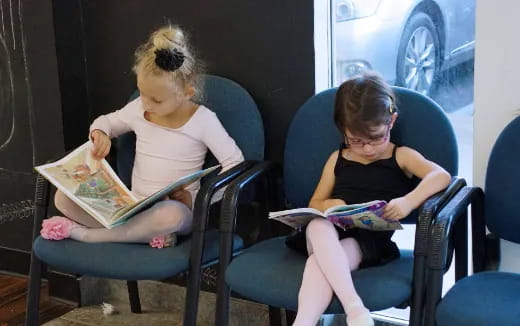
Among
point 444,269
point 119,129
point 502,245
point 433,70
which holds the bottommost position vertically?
point 502,245

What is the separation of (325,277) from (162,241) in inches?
21.0

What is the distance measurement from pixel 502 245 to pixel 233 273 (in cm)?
82

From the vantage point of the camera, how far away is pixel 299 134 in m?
2.03

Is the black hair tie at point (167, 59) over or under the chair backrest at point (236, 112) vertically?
over

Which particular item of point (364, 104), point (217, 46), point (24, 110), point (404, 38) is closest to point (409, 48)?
point (404, 38)

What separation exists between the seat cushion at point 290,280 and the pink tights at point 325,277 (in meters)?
0.02

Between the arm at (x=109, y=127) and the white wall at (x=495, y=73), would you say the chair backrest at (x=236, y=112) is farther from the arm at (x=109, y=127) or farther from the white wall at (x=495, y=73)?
the white wall at (x=495, y=73)

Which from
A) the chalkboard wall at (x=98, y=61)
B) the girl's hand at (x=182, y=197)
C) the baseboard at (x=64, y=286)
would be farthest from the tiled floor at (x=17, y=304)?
the girl's hand at (x=182, y=197)

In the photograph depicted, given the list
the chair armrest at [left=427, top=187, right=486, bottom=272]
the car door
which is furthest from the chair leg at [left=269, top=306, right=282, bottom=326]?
the car door

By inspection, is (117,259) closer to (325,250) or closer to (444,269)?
(325,250)

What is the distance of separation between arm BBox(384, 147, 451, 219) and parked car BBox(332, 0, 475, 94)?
44 centimetres

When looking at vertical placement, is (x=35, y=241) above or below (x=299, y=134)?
below

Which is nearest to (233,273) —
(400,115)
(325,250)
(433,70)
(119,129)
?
(325,250)

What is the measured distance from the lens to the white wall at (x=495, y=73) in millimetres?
1787
